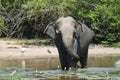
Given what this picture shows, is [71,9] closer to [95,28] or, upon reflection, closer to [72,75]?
[95,28]

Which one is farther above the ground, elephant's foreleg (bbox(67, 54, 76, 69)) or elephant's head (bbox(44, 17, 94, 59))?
elephant's head (bbox(44, 17, 94, 59))

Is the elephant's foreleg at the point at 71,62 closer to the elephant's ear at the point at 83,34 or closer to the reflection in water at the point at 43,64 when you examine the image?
the elephant's ear at the point at 83,34

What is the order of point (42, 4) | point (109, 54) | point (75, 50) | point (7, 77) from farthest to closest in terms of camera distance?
point (42, 4), point (109, 54), point (75, 50), point (7, 77)

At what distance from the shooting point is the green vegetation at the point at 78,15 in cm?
3180

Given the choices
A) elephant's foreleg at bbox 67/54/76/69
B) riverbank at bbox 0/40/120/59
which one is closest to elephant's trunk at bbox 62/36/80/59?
elephant's foreleg at bbox 67/54/76/69

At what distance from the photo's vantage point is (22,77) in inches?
616

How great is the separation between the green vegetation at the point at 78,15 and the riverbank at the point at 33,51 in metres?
1.50

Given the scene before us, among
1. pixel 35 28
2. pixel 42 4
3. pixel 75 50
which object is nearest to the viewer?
pixel 75 50

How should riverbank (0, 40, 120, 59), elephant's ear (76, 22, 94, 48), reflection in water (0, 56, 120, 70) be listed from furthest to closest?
1. riverbank (0, 40, 120, 59)
2. reflection in water (0, 56, 120, 70)
3. elephant's ear (76, 22, 94, 48)

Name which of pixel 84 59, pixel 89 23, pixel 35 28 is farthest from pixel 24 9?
pixel 84 59

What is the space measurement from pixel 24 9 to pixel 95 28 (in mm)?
4868

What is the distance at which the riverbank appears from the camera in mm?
27891

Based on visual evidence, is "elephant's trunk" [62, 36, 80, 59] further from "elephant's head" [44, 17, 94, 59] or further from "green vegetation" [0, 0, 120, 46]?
"green vegetation" [0, 0, 120, 46]

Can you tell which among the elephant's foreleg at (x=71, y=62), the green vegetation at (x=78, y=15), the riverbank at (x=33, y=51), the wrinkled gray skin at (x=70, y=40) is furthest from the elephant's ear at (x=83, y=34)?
the green vegetation at (x=78, y=15)
